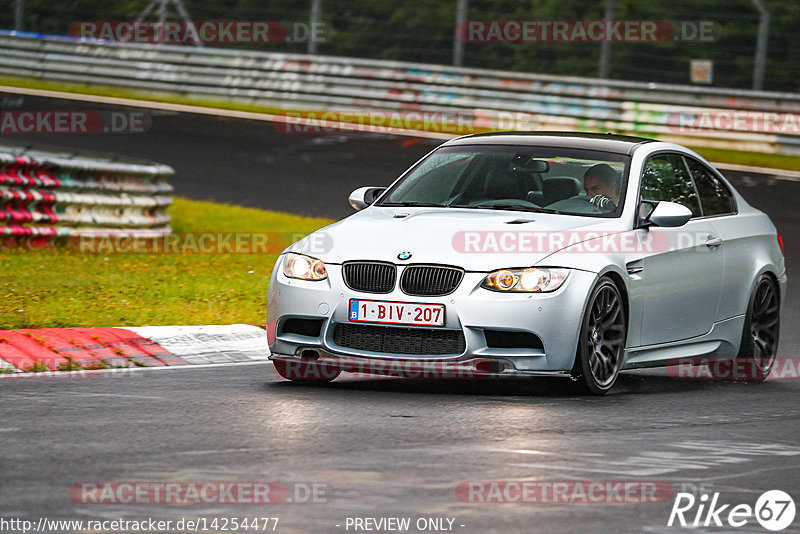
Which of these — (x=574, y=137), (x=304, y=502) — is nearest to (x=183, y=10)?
(x=574, y=137)

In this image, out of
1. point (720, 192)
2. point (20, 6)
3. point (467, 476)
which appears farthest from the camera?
point (20, 6)

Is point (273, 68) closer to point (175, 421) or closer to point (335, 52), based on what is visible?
point (335, 52)

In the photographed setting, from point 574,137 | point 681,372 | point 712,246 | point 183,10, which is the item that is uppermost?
point 183,10

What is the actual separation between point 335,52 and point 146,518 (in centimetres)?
2163

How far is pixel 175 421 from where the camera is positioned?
7.63 m

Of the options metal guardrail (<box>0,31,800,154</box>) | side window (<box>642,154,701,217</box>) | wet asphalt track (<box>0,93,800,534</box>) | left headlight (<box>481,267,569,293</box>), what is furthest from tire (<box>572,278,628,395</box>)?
metal guardrail (<box>0,31,800,154</box>)

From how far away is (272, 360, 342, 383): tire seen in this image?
29.9 feet

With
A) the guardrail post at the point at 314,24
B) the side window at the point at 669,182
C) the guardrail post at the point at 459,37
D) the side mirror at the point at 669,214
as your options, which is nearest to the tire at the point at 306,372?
the side mirror at the point at 669,214

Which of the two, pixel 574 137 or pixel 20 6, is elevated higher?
pixel 20 6

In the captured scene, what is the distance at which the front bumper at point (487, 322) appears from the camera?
8.25m

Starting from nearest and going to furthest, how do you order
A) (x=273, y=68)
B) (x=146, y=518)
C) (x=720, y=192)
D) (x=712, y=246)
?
(x=146, y=518)
(x=712, y=246)
(x=720, y=192)
(x=273, y=68)

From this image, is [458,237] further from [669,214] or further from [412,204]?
[669,214]

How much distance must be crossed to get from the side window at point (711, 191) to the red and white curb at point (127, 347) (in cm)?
314

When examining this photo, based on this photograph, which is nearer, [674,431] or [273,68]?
[674,431]
